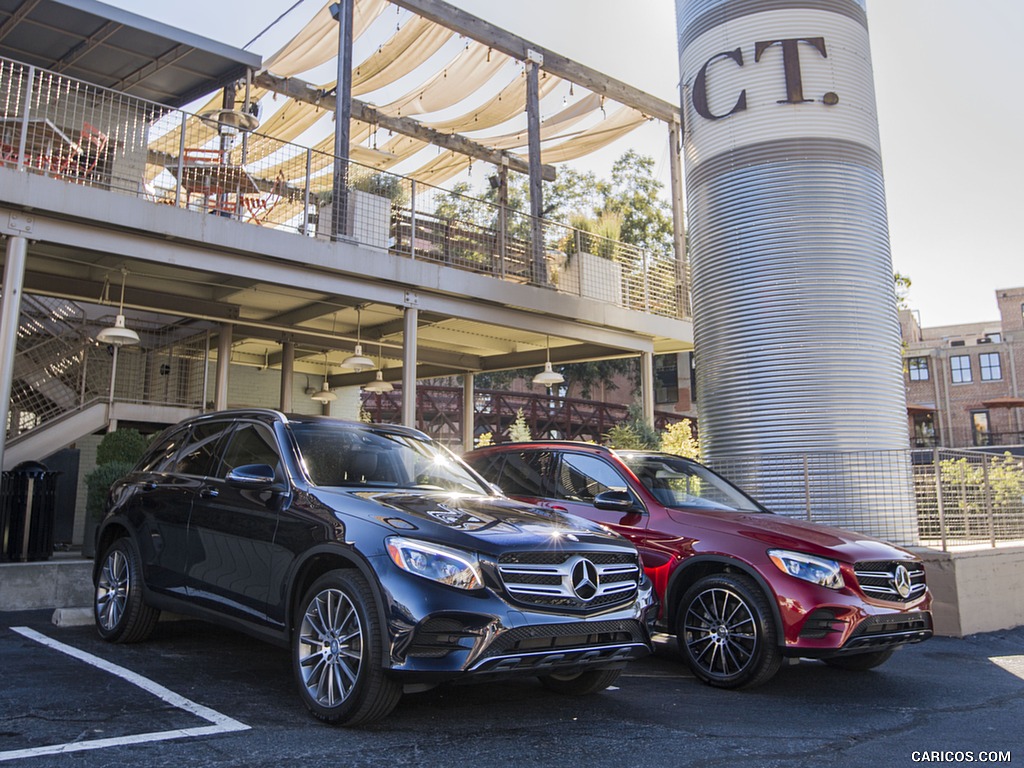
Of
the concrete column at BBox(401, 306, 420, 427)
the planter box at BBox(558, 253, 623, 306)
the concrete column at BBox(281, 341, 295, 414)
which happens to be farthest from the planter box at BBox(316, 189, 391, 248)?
the concrete column at BBox(281, 341, 295, 414)

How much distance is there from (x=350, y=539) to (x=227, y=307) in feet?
33.9

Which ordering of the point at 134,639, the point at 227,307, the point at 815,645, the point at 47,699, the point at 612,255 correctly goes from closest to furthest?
the point at 47,699 → the point at 815,645 → the point at 134,639 → the point at 227,307 → the point at 612,255

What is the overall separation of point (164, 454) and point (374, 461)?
A: 6.59 ft

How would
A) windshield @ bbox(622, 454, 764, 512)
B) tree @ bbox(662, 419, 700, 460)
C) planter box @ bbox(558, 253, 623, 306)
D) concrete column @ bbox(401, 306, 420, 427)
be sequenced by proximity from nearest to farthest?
windshield @ bbox(622, 454, 764, 512)
concrete column @ bbox(401, 306, 420, 427)
planter box @ bbox(558, 253, 623, 306)
tree @ bbox(662, 419, 700, 460)

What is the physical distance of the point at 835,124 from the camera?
1080 centimetres

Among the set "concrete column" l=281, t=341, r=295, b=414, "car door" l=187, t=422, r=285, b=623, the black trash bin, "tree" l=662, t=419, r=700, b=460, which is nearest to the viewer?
"car door" l=187, t=422, r=285, b=623

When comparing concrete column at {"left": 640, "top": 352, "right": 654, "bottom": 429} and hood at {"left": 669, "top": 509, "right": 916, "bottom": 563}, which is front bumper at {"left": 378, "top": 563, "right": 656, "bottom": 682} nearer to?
hood at {"left": 669, "top": 509, "right": 916, "bottom": 563}

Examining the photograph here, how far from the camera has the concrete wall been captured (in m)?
8.62

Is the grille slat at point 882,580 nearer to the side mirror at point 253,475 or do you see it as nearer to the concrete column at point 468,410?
the side mirror at point 253,475

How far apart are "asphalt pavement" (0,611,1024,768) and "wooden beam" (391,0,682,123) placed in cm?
1163

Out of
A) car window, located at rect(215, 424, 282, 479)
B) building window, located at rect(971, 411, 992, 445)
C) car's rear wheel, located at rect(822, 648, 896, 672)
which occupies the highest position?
building window, located at rect(971, 411, 992, 445)

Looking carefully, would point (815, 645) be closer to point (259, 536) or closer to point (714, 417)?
point (259, 536)

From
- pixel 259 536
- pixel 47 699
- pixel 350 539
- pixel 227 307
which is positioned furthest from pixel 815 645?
pixel 227 307

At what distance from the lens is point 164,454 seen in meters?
6.49
